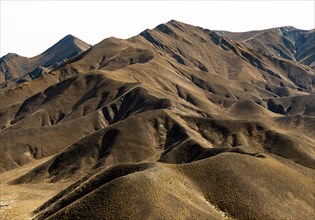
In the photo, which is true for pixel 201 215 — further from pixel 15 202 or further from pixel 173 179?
pixel 15 202

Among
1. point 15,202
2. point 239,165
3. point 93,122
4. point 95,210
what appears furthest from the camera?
point 93,122

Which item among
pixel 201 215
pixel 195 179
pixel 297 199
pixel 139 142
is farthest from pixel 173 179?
pixel 139 142

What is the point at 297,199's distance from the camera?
264 feet

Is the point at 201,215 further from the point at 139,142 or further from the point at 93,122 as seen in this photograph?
the point at 93,122

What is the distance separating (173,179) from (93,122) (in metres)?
126

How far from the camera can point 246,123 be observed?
15500 centimetres

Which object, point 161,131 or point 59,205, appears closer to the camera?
point 59,205

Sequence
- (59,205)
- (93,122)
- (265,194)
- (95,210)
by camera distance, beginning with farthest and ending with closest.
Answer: (93,122), (265,194), (59,205), (95,210)

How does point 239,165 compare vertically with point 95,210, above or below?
below

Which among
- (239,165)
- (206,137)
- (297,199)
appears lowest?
(206,137)

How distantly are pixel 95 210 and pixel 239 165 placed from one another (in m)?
35.8

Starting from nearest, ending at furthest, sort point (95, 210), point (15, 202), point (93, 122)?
1. point (95, 210)
2. point (15, 202)
3. point (93, 122)

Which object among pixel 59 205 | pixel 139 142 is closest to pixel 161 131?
pixel 139 142

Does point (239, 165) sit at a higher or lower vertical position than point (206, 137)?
higher
